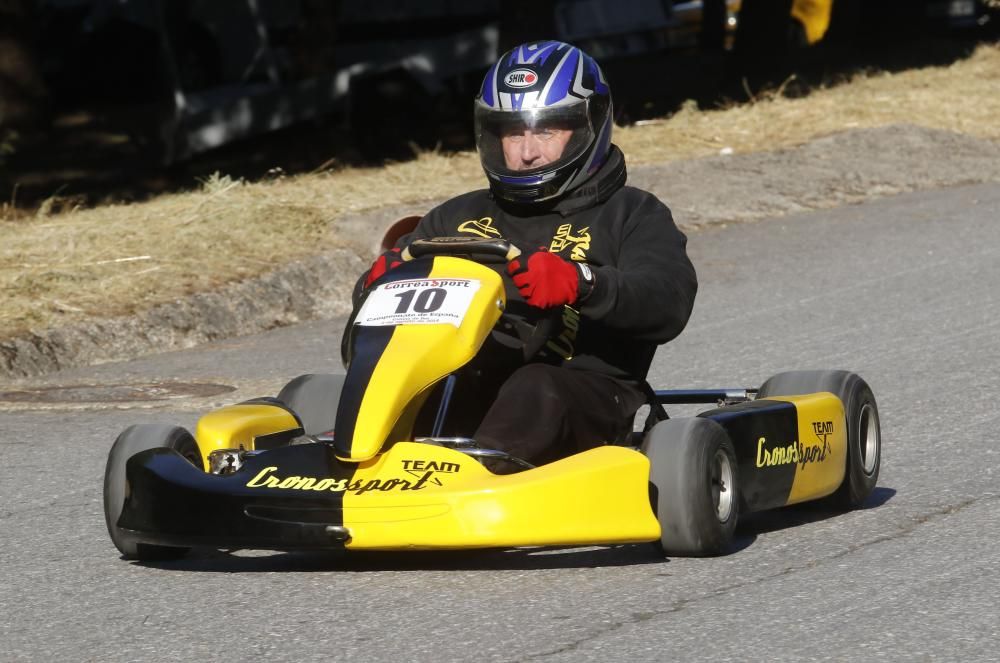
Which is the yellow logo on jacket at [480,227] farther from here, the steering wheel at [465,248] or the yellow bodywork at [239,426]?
the yellow bodywork at [239,426]

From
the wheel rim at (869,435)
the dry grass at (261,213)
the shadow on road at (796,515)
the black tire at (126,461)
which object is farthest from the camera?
the dry grass at (261,213)

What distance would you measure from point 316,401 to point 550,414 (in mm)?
1022

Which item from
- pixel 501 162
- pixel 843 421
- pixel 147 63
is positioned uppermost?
pixel 501 162

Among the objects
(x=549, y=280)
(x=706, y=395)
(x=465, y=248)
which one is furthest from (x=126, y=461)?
(x=706, y=395)

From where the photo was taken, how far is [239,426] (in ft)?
15.9

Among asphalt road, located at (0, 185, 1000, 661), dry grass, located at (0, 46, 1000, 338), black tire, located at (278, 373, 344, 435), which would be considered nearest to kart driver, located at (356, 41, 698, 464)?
asphalt road, located at (0, 185, 1000, 661)

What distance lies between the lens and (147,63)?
21.2 m

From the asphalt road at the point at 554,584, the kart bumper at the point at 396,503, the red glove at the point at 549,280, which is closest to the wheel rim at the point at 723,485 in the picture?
the asphalt road at the point at 554,584

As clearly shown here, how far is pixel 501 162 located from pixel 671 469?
1.27 m

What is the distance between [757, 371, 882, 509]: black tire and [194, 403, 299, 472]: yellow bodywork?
145 centimetres

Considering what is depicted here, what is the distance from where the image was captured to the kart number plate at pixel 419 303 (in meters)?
4.45

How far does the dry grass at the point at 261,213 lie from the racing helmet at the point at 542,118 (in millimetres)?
3725

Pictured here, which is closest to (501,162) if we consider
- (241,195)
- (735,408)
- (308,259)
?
(735,408)

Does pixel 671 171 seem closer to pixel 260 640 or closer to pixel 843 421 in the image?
pixel 843 421
